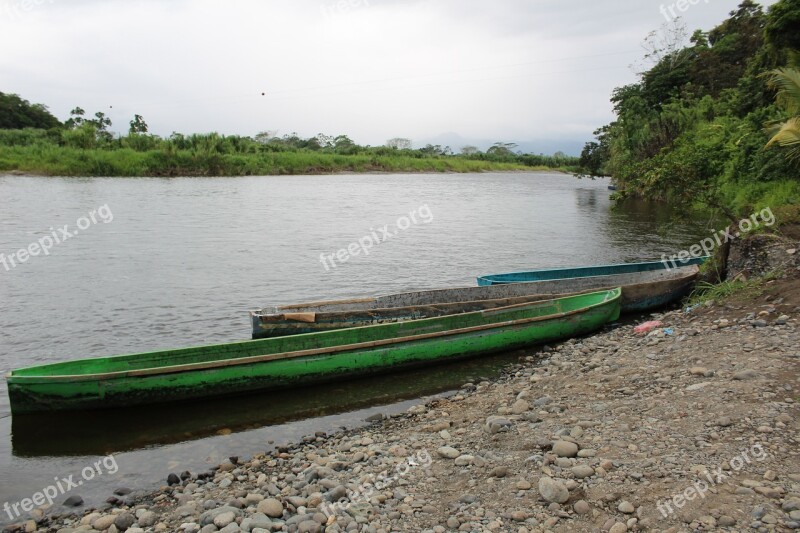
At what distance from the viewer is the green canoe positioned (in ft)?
25.0

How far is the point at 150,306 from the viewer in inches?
529

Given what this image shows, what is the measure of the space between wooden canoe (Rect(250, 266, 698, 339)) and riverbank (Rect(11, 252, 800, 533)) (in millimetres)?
2912

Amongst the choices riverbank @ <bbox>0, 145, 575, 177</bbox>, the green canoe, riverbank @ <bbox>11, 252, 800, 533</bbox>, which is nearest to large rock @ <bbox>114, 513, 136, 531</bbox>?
riverbank @ <bbox>11, 252, 800, 533</bbox>

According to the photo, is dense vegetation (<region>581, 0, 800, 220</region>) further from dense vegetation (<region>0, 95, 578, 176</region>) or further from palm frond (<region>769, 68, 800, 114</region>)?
dense vegetation (<region>0, 95, 578, 176</region>)

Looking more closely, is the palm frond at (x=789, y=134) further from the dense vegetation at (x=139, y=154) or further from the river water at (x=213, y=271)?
the dense vegetation at (x=139, y=154)

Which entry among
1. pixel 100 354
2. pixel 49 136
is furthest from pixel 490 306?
pixel 49 136

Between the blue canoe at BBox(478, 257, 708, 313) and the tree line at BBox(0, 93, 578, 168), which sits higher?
the tree line at BBox(0, 93, 578, 168)

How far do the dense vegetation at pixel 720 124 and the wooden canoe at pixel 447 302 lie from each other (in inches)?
76.8

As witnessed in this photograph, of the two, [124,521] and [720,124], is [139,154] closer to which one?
[720,124]

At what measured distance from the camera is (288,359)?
8.77 m

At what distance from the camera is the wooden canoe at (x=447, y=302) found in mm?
10398

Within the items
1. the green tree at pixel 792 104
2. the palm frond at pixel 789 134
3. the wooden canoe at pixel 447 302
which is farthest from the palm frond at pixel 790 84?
the wooden canoe at pixel 447 302

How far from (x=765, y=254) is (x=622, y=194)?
365 cm

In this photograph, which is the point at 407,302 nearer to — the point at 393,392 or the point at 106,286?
the point at 393,392
